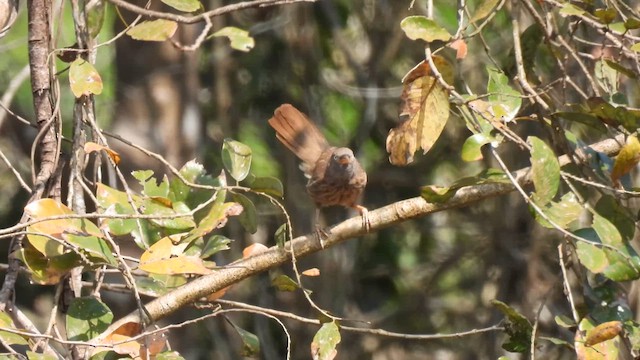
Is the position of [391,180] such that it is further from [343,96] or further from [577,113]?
[577,113]

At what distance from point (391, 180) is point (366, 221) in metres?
2.96

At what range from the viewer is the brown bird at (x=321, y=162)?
156 inches

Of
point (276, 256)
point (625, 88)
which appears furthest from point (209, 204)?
point (625, 88)

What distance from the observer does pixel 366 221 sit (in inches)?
96.7

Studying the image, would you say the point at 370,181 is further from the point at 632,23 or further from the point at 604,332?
the point at 604,332

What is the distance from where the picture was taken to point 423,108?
2.15 m

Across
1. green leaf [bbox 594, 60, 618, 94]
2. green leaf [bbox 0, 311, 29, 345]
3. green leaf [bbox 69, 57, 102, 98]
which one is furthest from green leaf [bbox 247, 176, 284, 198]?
green leaf [bbox 594, 60, 618, 94]

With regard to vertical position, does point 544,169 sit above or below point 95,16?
below

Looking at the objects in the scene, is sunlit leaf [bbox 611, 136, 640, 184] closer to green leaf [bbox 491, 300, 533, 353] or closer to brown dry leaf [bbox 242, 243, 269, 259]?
green leaf [bbox 491, 300, 533, 353]

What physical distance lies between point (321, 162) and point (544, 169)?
2.21 metres

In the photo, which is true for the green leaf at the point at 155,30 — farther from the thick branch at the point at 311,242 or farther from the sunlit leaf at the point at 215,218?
the thick branch at the point at 311,242

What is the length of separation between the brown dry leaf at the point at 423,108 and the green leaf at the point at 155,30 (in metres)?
0.60

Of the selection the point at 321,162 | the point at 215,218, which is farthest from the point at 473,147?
the point at 321,162

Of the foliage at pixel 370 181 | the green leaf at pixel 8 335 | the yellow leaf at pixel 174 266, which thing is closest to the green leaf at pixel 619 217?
the foliage at pixel 370 181
